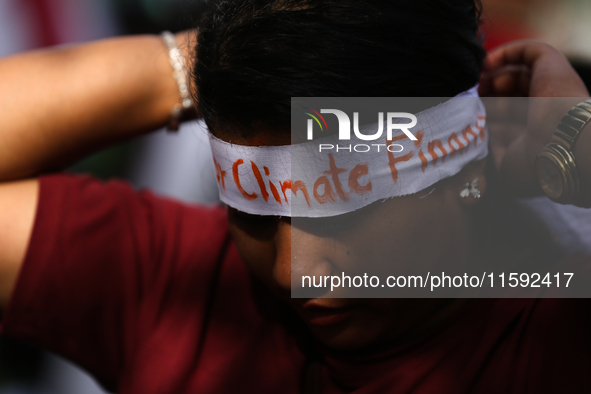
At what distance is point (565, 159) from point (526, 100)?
Answer: 32cm

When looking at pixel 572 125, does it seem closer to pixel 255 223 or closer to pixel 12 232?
pixel 255 223

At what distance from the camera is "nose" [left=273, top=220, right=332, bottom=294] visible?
70 centimetres

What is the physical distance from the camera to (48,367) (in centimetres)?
196

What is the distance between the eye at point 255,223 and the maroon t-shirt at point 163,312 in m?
0.29

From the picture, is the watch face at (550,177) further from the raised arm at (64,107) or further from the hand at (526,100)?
the raised arm at (64,107)

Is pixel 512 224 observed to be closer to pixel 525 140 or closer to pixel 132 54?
pixel 525 140

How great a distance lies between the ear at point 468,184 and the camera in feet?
2.40

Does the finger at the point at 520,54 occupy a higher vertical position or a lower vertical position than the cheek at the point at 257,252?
higher

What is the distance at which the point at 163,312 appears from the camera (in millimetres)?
1021

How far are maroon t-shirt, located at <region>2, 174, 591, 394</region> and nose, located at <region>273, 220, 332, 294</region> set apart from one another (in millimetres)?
261

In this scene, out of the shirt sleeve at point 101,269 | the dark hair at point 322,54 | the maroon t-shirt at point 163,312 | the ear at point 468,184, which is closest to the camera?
the dark hair at point 322,54

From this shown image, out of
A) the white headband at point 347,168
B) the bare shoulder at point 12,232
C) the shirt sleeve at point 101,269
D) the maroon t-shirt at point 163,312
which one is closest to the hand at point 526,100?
the white headband at point 347,168

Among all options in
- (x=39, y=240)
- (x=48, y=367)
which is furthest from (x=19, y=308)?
(x=48, y=367)

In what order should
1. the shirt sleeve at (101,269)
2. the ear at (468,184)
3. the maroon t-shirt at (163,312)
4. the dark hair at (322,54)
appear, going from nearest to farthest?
the dark hair at (322,54), the ear at (468,184), the maroon t-shirt at (163,312), the shirt sleeve at (101,269)
